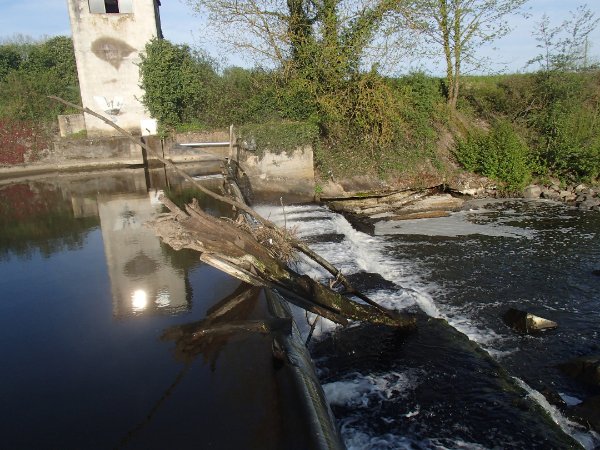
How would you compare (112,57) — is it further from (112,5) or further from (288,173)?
(288,173)

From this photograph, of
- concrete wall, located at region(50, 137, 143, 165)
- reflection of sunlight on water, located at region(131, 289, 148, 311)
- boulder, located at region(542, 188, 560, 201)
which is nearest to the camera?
reflection of sunlight on water, located at region(131, 289, 148, 311)

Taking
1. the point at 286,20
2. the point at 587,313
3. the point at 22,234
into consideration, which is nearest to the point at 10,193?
the point at 22,234

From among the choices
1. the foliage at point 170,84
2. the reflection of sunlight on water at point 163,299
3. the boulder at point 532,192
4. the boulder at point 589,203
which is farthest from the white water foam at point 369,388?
the foliage at point 170,84

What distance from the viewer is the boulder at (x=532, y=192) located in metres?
15.2

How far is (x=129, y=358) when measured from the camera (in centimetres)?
475

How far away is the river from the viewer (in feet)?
12.9

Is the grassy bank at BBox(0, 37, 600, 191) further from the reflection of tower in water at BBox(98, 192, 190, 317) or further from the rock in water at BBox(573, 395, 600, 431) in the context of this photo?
the rock in water at BBox(573, 395, 600, 431)

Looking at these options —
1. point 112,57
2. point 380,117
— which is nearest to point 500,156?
point 380,117

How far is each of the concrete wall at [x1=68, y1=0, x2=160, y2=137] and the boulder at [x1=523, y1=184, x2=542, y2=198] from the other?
16.8m

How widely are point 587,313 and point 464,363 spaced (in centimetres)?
324

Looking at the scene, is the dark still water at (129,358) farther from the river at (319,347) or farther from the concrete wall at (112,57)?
the concrete wall at (112,57)

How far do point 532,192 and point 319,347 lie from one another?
41.2ft

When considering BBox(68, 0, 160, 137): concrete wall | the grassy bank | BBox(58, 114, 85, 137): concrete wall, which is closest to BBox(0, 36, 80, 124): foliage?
the grassy bank

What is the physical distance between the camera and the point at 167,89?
20.4 metres
